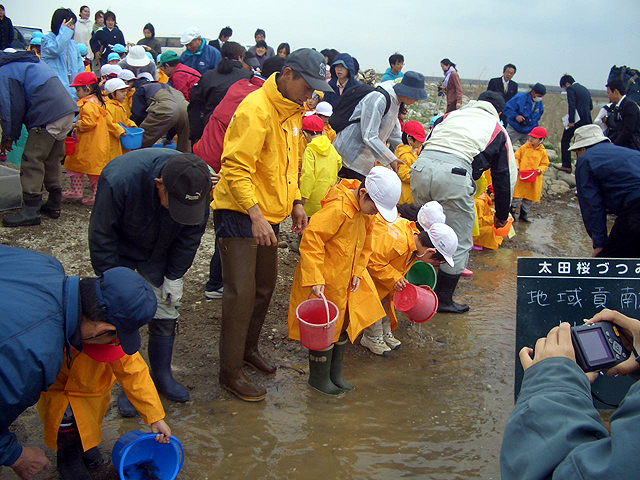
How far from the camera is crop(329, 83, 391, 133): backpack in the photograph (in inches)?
223

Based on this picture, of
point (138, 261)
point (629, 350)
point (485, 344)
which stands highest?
point (629, 350)

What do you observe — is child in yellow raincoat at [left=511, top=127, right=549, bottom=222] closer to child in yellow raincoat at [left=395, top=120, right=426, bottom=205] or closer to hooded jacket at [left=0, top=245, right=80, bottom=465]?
child in yellow raincoat at [left=395, top=120, right=426, bottom=205]

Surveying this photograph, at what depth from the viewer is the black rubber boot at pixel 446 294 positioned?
5.26 m

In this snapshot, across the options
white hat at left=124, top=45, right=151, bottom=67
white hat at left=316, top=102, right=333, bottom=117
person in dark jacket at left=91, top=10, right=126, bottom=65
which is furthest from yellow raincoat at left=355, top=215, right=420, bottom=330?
person in dark jacket at left=91, top=10, right=126, bottom=65

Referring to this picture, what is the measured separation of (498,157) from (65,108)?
424 centimetres

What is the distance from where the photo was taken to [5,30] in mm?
8766

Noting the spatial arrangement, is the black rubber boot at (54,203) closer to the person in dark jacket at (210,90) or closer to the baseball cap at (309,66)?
the person in dark jacket at (210,90)

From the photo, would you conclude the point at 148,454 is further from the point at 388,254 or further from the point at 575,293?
the point at 575,293

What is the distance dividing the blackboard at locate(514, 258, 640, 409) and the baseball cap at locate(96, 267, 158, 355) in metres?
1.92

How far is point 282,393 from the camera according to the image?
151 inches

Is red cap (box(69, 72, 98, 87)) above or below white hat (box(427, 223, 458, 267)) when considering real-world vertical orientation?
above

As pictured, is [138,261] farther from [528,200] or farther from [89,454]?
[528,200]

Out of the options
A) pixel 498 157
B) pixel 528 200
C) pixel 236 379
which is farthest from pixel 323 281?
pixel 528 200

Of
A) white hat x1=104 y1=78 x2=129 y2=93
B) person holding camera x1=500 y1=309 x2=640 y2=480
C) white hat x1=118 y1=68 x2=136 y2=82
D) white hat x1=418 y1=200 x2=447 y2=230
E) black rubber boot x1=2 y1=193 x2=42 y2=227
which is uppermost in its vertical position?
white hat x1=118 y1=68 x2=136 y2=82
